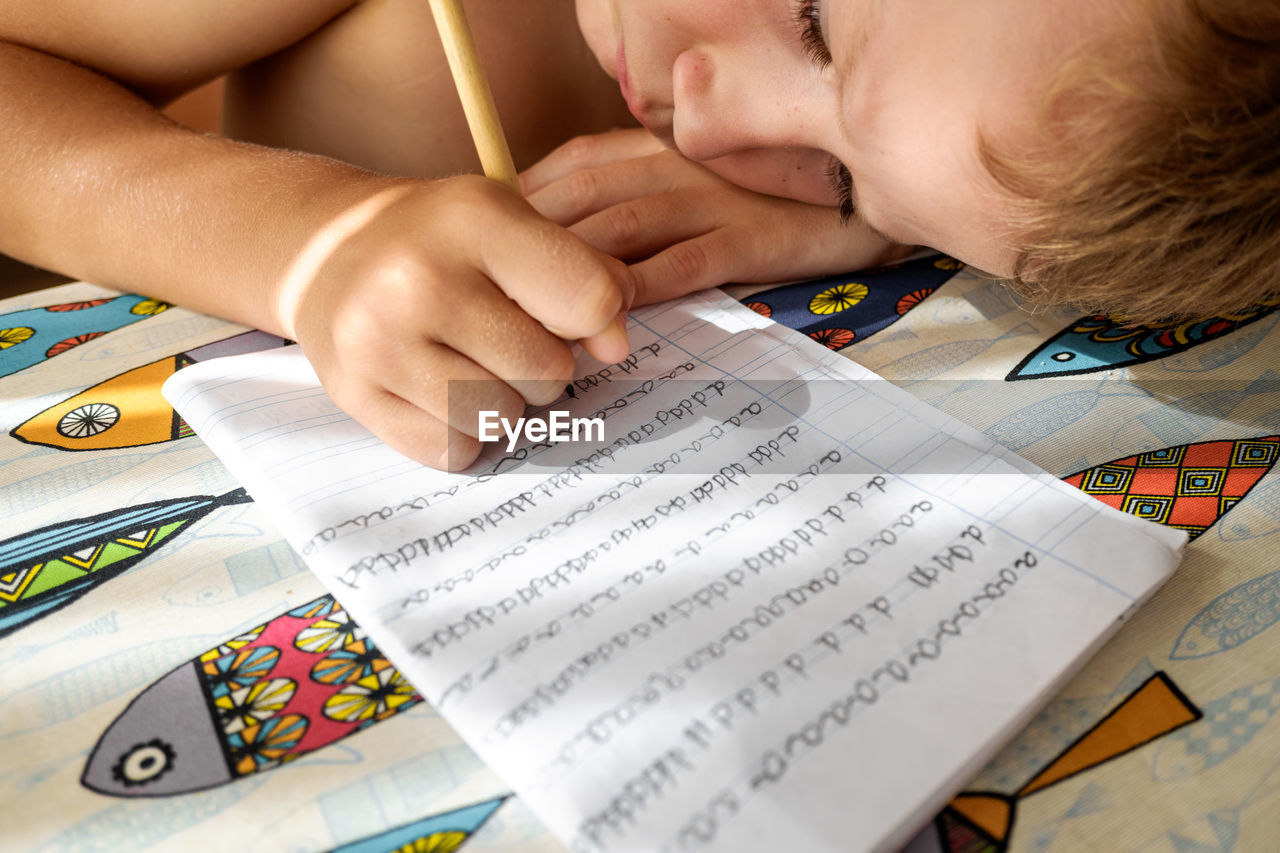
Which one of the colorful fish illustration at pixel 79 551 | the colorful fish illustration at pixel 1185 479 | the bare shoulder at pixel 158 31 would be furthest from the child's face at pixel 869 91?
the colorful fish illustration at pixel 79 551

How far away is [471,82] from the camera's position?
336 millimetres

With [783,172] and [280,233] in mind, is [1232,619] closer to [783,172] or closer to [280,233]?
[783,172]

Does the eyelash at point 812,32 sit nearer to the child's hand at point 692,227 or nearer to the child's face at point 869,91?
the child's face at point 869,91

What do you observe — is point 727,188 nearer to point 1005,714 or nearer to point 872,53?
point 872,53

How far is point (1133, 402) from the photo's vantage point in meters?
0.39

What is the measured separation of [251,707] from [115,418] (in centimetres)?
20

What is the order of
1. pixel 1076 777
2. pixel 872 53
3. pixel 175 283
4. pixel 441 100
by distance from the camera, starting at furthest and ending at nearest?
pixel 441 100
pixel 175 283
pixel 872 53
pixel 1076 777

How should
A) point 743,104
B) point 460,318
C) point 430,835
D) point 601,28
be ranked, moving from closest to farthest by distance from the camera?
1. point 430,835
2. point 460,318
3. point 743,104
4. point 601,28

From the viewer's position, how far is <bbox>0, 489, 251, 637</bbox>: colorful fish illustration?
31 centimetres

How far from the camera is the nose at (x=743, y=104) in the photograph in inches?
16.2

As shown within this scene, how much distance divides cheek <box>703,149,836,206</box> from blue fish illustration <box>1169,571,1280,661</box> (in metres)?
0.30

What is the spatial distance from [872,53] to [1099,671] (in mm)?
257

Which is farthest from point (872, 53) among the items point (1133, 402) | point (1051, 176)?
point (1133, 402)

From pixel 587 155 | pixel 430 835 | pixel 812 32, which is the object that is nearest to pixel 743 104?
pixel 812 32
